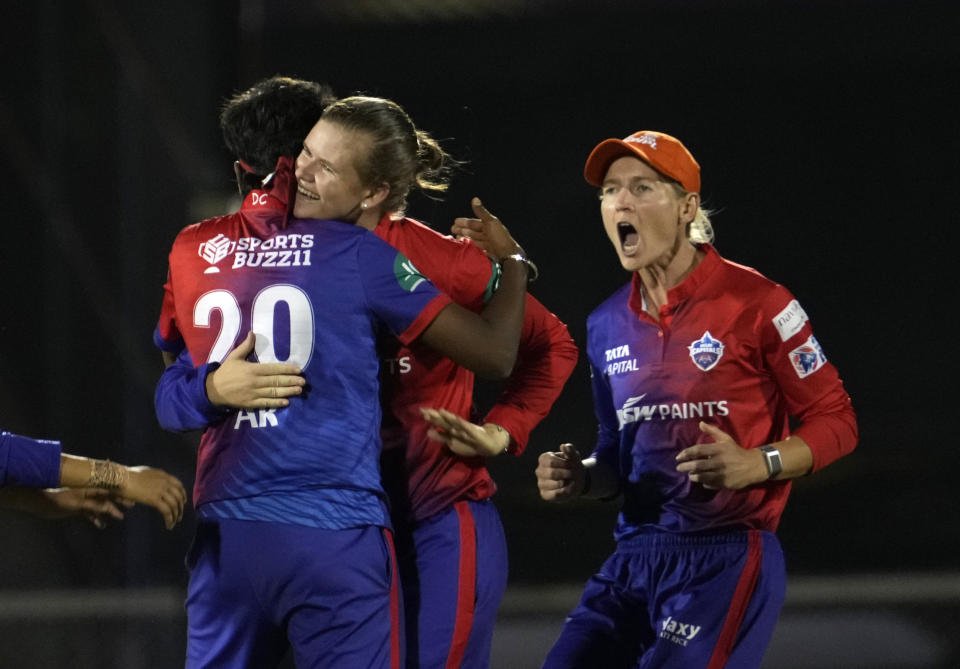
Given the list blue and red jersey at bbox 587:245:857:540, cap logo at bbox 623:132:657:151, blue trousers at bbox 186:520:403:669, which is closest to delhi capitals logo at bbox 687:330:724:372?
blue and red jersey at bbox 587:245:857:540

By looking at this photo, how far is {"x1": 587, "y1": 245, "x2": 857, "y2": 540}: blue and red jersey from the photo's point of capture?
2520 mm

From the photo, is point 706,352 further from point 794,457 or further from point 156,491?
point 156,491

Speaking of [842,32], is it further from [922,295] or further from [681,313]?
[681,313]

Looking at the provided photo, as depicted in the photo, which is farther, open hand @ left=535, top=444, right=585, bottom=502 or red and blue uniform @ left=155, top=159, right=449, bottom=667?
open hand @ left=535, top=444, right=585, bottom=502

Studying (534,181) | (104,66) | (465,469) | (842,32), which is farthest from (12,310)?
(842,32)

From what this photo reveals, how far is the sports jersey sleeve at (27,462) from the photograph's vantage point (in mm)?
2164

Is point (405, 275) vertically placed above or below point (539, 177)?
below

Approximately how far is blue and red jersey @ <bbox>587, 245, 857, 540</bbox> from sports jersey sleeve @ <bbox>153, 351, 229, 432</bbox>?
3.23 feet

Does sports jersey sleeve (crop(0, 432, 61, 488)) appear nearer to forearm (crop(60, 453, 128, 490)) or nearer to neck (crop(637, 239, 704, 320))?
forearm (crop(60, 453, 128, 490))

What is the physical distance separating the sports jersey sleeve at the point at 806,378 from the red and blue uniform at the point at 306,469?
0.85m

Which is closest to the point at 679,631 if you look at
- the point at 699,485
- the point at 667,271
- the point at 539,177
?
the point at 699,485

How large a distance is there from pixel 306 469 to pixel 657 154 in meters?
1.19

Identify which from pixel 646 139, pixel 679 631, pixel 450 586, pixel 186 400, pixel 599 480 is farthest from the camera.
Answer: pixel 646 139

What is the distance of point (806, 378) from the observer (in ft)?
8.26
